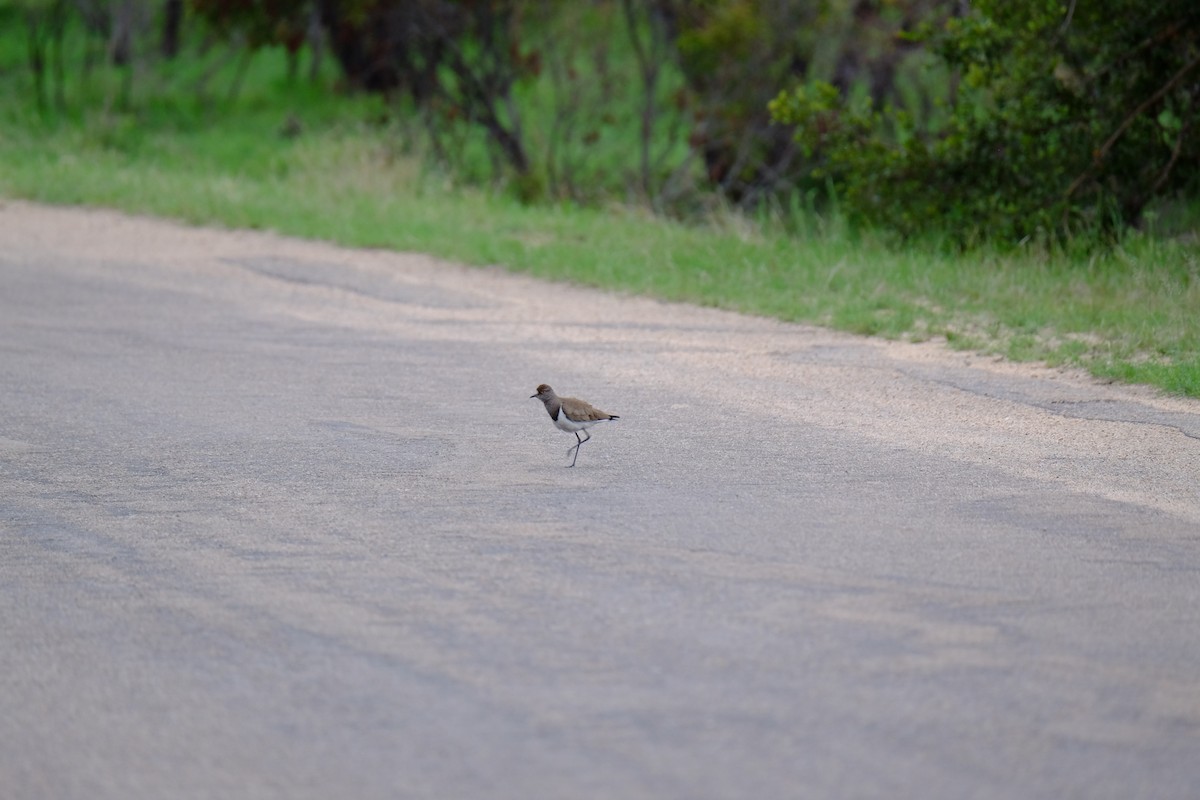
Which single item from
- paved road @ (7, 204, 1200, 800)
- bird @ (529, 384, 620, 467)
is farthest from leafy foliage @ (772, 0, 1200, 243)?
bird @ (529, 384, 620, 467)

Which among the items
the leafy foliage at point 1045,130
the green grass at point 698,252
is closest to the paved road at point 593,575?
the green grass at point 698,252

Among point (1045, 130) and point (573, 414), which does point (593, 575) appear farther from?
point (1045, 130)

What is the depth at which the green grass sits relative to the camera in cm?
998

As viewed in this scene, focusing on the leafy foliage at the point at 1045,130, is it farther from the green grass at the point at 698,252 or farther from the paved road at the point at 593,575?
the paved road at the point at 593,575

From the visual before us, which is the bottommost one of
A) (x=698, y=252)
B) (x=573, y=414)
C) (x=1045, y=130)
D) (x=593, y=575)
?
(x=698, y=252)

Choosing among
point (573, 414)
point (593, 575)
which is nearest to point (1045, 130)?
point (573, 414)

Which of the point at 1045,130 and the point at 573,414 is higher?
the point at 1045,130

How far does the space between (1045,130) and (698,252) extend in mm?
3717

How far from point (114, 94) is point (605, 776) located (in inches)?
1096

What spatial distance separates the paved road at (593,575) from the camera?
4.07 metres

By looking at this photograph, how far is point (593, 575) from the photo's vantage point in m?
5.45

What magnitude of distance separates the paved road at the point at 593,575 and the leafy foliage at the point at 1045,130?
5251 mm

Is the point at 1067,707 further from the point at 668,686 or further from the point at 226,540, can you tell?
the point at 226,540

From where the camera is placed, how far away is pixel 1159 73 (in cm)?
1437
